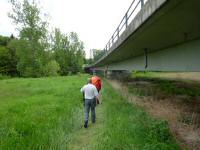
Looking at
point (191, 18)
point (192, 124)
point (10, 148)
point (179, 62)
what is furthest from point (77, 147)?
point (179, 62)

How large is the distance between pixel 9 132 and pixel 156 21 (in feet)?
18.3

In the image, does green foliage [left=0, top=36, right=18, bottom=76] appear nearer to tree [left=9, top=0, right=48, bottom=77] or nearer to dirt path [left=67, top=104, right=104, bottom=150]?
tree [left=9, top=0, right=48, bottom=77]

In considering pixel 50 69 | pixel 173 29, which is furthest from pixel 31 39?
pixel 173 29

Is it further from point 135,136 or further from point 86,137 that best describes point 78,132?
point 135,136

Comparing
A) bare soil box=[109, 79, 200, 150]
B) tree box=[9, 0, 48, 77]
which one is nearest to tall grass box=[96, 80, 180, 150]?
bare soil box=[109, 79, 200, 150]

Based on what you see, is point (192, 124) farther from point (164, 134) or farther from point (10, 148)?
point (10, 148)

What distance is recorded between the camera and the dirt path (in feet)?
22.8

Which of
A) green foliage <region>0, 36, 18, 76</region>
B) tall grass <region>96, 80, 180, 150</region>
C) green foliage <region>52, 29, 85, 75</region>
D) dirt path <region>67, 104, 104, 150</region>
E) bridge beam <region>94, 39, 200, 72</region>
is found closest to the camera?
tall grass <region>96, 80, 180, 150</region>

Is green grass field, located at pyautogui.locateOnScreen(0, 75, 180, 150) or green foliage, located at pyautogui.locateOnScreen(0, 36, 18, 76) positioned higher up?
green foliage, located at pyautogui.locateOnScreen(0, 36, 18, 76)

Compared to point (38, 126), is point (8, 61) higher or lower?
higher

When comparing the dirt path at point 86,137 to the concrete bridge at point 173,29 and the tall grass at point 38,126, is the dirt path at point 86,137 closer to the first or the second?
the tall grass at point 38,126

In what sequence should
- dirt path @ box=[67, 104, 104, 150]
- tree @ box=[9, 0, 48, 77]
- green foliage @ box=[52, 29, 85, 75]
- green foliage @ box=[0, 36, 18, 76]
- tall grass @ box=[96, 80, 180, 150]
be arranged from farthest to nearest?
green foliage @ box=[52, 29, 85, 75], green foliage @ box=[0, 36, 18, 76], tree @ box=[9, 0, 48, 77], dirt path @ box=[67, 104, 104, 150], tall grass @ box=[96, 80, 180, 150]

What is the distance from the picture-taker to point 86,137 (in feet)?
26.0

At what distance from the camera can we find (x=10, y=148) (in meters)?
6.39
